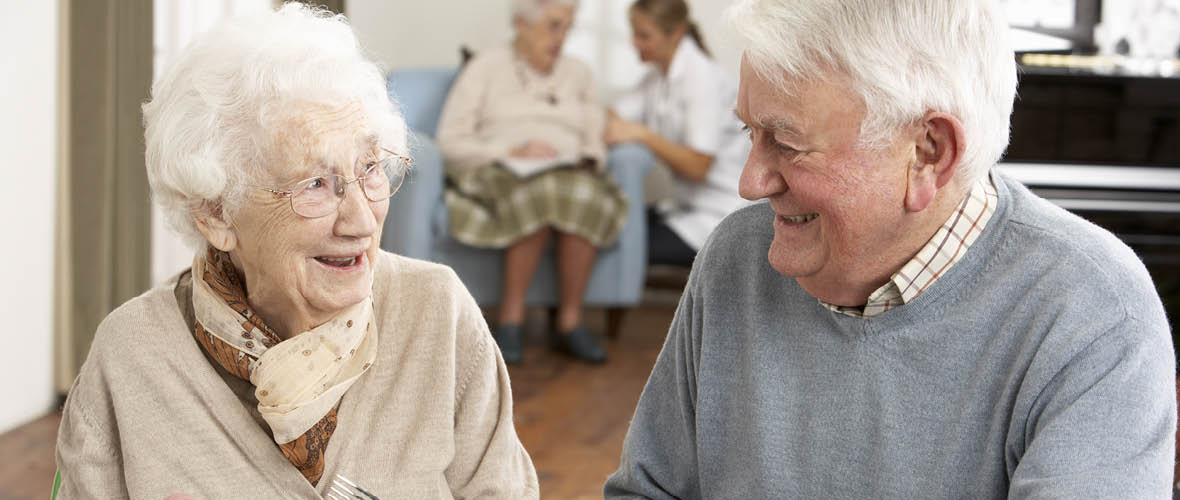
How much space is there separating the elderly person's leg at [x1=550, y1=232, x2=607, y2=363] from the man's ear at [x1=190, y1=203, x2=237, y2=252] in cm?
312

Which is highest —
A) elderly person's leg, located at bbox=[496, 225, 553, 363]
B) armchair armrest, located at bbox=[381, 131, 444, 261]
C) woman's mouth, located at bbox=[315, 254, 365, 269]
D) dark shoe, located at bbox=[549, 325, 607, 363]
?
woman's mouth, located at bbox=[315, 254, 365, 269]

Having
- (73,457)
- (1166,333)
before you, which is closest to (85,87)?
(73,457)

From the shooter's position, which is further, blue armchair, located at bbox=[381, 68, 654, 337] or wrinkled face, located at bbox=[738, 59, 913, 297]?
blue armchair, located at bbox=[381, 68, 654, 337]

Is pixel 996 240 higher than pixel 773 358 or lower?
higher

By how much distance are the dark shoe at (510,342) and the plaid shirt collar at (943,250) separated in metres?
3.19

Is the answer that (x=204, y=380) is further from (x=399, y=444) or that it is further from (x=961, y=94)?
(x=961, y=94)

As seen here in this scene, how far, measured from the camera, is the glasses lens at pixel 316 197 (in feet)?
4.25

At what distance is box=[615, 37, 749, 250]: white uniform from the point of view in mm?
4680

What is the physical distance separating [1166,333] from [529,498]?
0.71 m

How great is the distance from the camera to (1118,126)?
390 cm

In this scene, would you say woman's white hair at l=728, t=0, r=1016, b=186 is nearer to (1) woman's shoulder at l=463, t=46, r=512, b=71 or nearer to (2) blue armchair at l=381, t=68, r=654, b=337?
(2) blue armchair at l=381, t=68, r=654, b=337

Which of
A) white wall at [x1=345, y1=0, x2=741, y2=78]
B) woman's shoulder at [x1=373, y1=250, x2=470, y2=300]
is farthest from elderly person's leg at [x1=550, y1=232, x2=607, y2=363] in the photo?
woman's shoulder at [x1=373, y1=250, x2=470, y2=300]

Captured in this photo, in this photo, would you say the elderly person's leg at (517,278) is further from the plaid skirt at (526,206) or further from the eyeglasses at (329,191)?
the eyeglasses at (329,191)

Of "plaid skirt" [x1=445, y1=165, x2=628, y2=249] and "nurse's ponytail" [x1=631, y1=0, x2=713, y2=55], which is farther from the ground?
"nurse's ponytail" [x1=631, y1=0, x2=713, y2=55]
